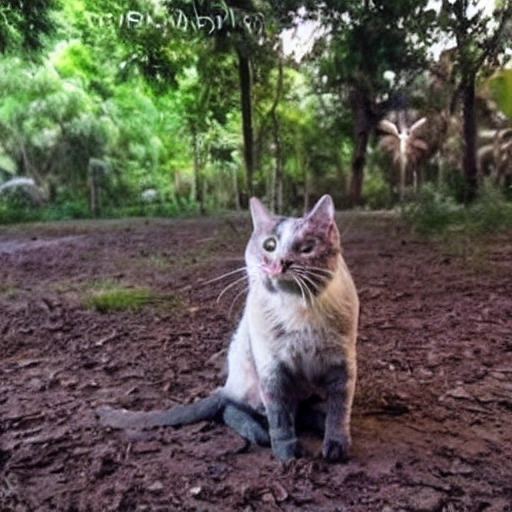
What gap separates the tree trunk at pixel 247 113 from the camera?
360 cm

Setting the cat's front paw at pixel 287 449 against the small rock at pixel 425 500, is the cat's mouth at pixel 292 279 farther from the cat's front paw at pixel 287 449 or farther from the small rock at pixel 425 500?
the small rock at pixel 425 500

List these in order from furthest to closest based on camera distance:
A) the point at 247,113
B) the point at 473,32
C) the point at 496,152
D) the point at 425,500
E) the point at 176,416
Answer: the point at 496,152, the point at 473,32, the point at 247,113, the point at 176,416, the point at 425,500

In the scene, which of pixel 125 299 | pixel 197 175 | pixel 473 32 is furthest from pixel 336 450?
pixel 473 32

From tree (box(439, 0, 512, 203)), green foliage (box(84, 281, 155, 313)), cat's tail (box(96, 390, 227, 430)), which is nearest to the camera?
cat's tail (box(96, 390, 227, 430))

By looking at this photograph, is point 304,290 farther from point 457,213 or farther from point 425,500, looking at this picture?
point 457,213

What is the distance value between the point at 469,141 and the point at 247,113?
1.73 meters

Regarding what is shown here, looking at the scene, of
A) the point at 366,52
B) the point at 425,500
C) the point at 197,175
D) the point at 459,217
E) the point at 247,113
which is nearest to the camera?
the point at 425,500

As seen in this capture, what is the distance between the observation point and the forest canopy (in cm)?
353

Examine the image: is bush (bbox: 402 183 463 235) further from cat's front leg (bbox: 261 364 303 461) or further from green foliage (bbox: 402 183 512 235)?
cat's front leg (bbox: 261 364 303 461)

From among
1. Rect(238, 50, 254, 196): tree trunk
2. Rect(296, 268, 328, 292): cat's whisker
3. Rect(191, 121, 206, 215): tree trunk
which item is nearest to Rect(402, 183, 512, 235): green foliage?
Rect(238, 50, 254, 196): tree trunk

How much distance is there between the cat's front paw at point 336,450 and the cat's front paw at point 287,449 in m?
0.05

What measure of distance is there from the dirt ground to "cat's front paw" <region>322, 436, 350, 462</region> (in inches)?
0.7

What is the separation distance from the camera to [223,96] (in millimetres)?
3680

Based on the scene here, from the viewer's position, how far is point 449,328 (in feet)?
7.66
